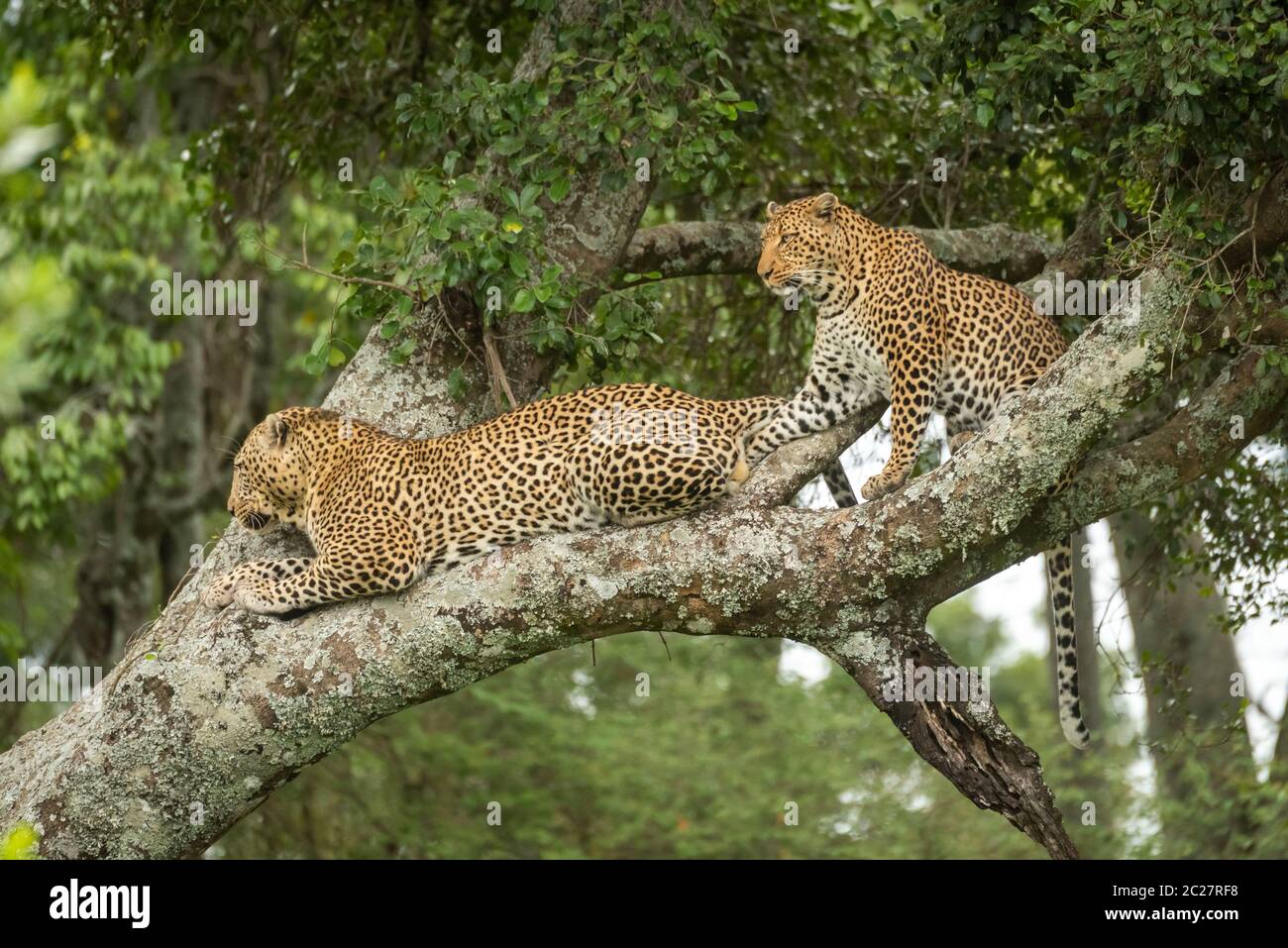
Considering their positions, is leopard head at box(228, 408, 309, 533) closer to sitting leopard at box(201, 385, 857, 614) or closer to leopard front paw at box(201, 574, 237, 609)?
sitting leopard at box(201, 385, 857, 614)

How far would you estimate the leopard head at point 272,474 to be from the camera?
25.8ft

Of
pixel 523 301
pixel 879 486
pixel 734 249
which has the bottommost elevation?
pixel 879 486

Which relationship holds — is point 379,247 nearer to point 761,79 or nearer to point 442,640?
point 442,640

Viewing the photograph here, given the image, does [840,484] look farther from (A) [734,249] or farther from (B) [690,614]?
(A) [734,249]

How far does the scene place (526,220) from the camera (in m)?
7.89

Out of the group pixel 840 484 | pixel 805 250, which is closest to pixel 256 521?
pixel 840 484

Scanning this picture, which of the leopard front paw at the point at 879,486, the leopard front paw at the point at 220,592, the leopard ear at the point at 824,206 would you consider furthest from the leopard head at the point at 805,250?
the leopard front paw at the point at 220,592

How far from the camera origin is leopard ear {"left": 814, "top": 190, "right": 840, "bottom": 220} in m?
8.06

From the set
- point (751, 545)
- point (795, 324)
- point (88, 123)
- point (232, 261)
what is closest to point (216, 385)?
point (232, 261)

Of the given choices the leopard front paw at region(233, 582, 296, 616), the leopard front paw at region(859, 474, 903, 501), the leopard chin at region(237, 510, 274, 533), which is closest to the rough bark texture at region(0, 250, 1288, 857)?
the leopard front paw at region(233, 582, 296, 616)

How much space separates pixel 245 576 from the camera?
24.3 ft

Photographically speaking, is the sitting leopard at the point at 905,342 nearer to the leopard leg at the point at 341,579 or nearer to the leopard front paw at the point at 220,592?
the leopard leg at the point at 341,579

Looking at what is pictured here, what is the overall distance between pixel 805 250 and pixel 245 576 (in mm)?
3229

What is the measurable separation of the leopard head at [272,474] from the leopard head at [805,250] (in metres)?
2.55
